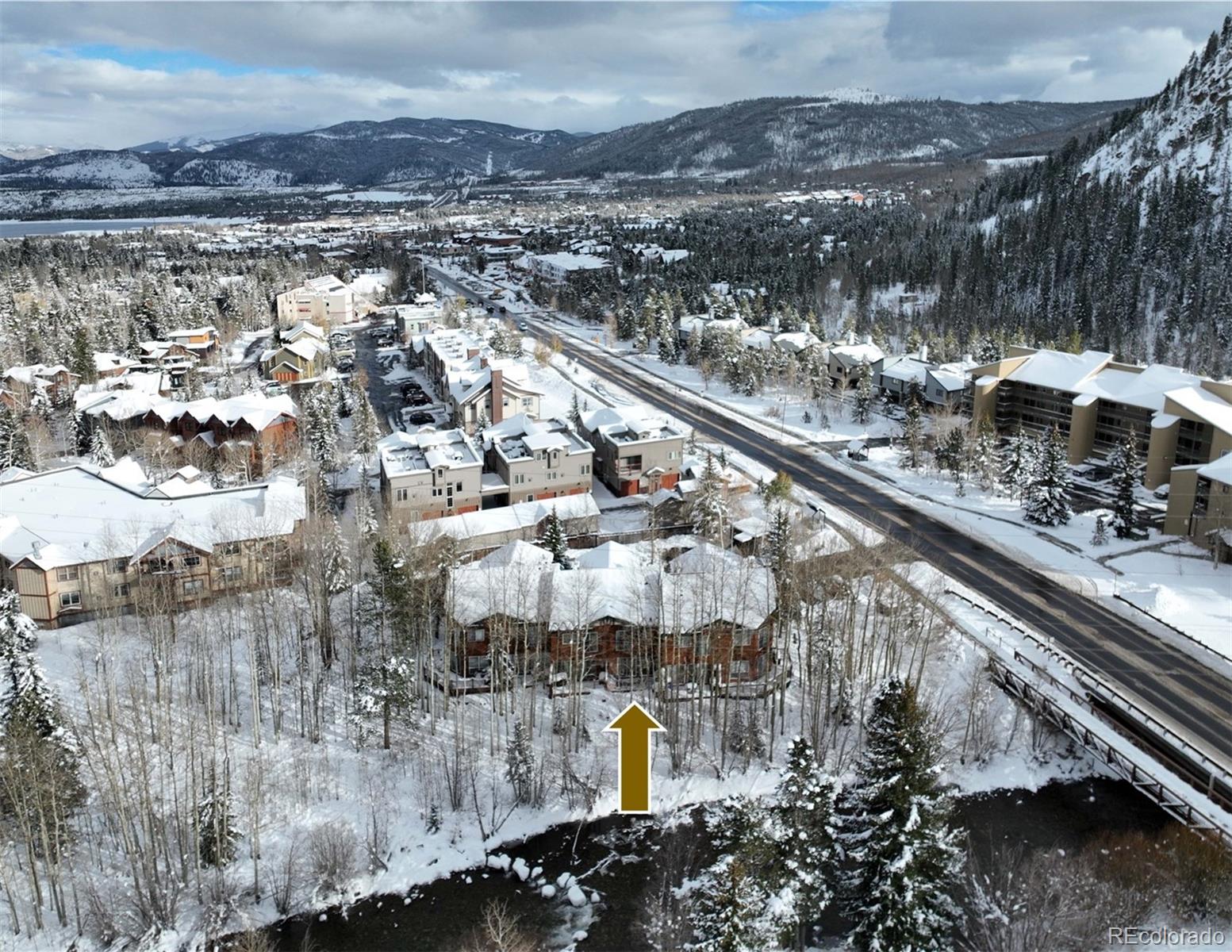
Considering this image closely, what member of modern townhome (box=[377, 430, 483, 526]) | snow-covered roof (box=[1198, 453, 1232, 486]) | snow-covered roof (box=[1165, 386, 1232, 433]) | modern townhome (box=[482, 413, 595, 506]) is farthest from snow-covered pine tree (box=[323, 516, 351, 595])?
snow-covered roof (box=[1165, 386, 1232, 433])

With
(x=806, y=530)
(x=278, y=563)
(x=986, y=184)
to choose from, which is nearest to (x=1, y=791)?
(x=278, y=563)

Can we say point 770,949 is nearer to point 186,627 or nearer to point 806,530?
point 806,530

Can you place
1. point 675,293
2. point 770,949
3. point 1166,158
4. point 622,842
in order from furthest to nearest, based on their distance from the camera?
point 1166,158 → point 675,293 → point 622,842 → point 770,949

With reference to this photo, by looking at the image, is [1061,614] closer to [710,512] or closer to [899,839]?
[710,512]

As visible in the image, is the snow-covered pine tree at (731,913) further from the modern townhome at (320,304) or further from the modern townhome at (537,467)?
the modern townhome at (320,304)

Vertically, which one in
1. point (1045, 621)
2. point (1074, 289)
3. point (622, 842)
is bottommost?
point (622, 842)

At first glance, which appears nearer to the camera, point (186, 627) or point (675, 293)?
point (186, 627)

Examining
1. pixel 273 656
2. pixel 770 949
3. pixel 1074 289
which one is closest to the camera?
pixel 770 949
